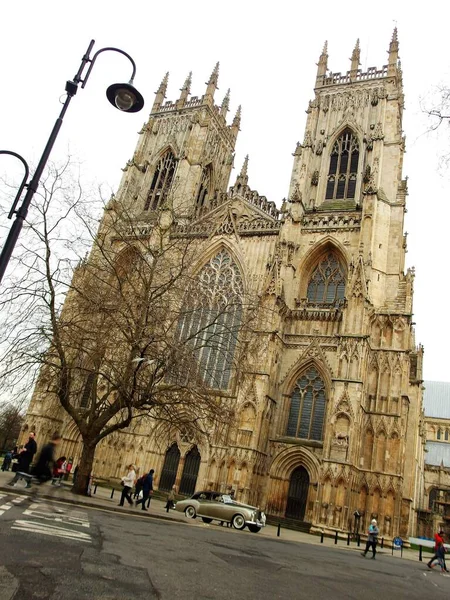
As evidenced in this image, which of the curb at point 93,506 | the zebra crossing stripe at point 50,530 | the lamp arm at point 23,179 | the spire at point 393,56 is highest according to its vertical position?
the spire at point 393,56

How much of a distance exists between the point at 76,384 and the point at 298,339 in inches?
509

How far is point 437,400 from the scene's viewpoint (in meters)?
69.7

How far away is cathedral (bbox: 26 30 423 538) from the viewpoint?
73.4 ft

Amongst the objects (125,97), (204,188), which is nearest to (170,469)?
(125,97)

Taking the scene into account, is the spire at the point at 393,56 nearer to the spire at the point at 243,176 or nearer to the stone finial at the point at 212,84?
the spire at the point at 243,176

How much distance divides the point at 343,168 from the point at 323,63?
37.6 ft

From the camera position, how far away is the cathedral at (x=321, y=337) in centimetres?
2236

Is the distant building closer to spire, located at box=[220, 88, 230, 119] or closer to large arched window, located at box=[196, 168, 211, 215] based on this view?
large arched window, located at box=[196, 168, 211, 215]

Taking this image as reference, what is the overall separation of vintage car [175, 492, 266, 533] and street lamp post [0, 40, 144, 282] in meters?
13.9

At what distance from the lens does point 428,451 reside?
62281mm

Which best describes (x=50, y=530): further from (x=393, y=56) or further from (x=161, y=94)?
(x=161, y=94)

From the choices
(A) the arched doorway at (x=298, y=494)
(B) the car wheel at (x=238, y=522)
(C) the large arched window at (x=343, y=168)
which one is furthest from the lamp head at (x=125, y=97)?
(C) the large arched window at (x=343, y=168)

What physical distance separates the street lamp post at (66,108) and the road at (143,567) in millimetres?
3349

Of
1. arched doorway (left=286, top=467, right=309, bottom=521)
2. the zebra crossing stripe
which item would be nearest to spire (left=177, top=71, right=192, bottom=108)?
arched doorway (left=286, top=467, right=309, bottom=521)
